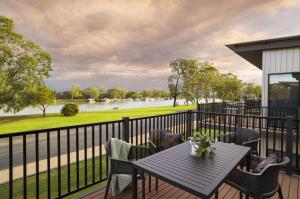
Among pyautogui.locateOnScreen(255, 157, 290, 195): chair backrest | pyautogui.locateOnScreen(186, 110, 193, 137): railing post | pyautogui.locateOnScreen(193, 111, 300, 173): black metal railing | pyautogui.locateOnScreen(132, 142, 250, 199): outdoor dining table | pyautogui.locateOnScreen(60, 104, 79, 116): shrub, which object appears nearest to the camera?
pyautogui.locateOnScreen(132, 142, 250, 199): outdoor dining table

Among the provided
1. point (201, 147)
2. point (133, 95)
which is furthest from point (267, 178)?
point (133, 95)

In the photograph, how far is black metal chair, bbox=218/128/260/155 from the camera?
10.2 ft

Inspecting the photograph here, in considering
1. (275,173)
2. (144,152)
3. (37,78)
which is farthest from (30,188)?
(37,78)

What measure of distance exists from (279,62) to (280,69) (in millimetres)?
280

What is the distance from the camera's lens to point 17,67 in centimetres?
1797

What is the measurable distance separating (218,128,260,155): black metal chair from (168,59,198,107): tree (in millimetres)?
20907

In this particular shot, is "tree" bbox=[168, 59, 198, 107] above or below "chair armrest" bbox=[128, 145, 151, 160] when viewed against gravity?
above

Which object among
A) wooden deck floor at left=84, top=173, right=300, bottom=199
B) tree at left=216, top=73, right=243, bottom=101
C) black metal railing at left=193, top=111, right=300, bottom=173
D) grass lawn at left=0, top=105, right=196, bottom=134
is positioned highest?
tree at left=216, top=73, right=243, bottom=101

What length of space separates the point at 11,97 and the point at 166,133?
20.0m

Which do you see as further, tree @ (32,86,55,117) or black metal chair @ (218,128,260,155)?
tree @ (32,86,55,117)

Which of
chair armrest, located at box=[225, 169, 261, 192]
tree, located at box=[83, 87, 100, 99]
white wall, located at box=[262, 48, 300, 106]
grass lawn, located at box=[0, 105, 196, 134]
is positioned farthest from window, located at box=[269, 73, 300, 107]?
tree, located at box=[83, 87, 100, 99]

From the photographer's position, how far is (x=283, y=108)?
6879 millimetres

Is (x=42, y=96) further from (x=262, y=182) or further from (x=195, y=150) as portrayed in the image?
(x=262, y=182)

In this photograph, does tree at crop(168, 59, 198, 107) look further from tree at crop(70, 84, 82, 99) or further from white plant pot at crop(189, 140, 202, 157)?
tree at crop(70, 84, 82, 99)
